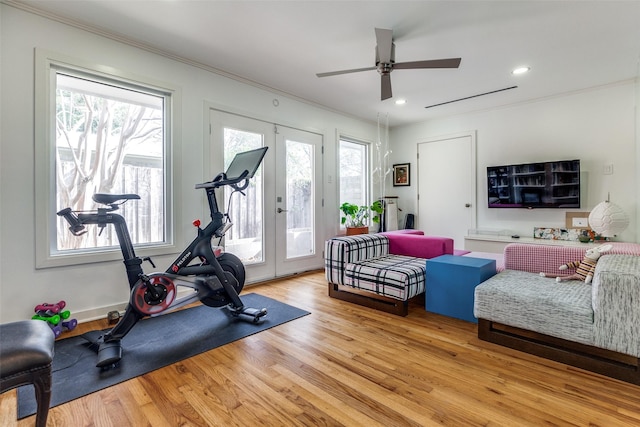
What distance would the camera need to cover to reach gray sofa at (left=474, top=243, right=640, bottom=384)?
1669 mm

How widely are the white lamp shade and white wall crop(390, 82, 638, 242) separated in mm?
580

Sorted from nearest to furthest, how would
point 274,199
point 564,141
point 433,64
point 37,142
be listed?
point 37,142, point 433,64, point 274,199, point 564,141

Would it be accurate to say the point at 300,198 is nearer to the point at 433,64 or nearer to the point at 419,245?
the point at 419,245

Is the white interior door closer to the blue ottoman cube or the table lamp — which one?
the table lamp

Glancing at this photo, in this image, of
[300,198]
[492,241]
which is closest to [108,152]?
[300,198]

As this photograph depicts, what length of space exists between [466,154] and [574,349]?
3684 mm

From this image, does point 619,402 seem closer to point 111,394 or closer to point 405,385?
point 405,385

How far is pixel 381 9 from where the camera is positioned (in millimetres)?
2342

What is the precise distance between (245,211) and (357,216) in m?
2.13

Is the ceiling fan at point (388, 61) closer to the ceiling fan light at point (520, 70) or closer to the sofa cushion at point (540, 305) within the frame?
the ceiling fan light at point (520, 70)

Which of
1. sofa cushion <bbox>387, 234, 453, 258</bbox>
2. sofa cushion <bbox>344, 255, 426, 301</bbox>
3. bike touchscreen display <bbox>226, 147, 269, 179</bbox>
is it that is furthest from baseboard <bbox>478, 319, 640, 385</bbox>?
bike touchscreen display <bbox>226, 147, 269, 179</bbox>

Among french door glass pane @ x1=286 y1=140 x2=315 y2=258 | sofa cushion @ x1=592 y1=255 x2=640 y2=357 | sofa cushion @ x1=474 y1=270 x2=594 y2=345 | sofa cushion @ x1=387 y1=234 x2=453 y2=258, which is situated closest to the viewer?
sofa cushion @ x1=592 y1=255 x2=640 y2=357

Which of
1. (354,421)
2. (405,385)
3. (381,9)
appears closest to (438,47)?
(381,9)

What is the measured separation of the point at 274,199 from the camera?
396cm
